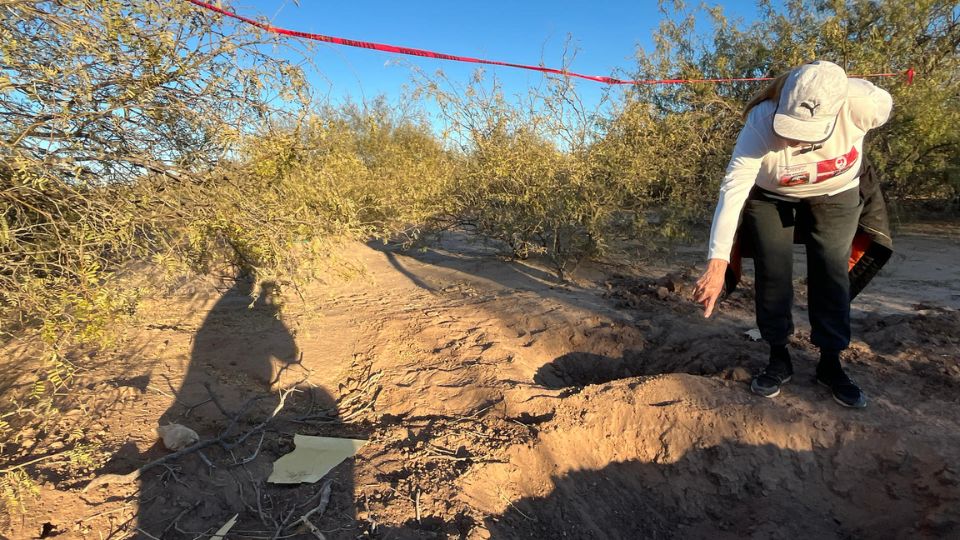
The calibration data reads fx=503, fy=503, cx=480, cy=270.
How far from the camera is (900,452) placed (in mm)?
2514

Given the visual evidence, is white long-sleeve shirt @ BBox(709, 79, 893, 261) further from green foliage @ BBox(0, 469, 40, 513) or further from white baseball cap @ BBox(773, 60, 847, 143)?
green foliage @ BBox(0, 469, 40, 513)

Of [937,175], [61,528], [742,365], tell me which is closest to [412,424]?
[61,528]

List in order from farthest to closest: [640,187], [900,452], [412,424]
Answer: [640,187]
[412,424]
[900,452]

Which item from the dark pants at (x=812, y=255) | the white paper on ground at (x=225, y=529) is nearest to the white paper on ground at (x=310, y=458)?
the white paper on ground at (x=225, y=529)

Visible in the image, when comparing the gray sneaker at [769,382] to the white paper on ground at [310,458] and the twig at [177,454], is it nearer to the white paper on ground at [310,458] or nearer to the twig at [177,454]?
the white paper on ground at [310,458]

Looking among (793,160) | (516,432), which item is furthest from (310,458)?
(793,160)

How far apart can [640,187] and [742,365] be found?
2.87 m

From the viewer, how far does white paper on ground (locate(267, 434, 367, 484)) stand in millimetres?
2414

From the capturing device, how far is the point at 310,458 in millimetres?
2574

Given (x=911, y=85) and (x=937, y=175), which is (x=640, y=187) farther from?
(x=937, y=175)

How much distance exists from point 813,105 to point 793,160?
379 millimetres

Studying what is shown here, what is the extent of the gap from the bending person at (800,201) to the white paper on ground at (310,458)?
192 cm

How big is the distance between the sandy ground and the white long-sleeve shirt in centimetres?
117

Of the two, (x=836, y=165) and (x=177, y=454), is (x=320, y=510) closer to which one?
(x=177, y=454)
